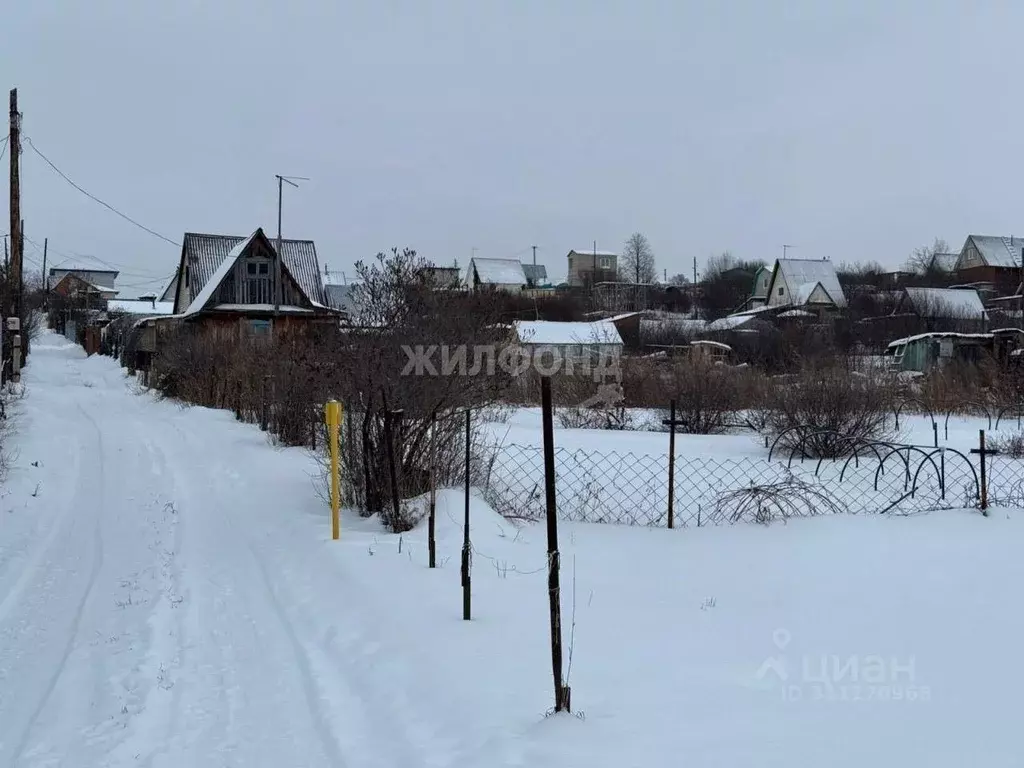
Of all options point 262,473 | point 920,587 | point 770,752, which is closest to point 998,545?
point 920,587

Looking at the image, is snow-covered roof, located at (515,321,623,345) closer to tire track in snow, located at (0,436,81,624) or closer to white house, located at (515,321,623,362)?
white house, located at (515,321,623,362)

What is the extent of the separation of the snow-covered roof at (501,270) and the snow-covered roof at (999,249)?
108ft

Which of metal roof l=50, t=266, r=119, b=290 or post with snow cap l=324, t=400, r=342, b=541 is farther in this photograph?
metal roof l=50, t=266, r=119, b=290

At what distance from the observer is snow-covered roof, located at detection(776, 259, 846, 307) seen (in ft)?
167

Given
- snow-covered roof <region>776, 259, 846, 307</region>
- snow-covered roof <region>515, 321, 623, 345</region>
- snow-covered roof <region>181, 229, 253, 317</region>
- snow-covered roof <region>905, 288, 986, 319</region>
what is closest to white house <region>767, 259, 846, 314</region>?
snow-covered roof <region>776, 259, 846, 307</region>

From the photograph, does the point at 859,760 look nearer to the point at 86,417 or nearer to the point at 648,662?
the point at 648,662

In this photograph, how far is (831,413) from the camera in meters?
10.1

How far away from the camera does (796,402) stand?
10.4 metres

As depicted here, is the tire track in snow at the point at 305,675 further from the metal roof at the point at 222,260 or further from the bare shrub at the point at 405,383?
the metal roof at the point at 222,260

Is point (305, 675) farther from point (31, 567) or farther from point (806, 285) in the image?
point (806, 285)

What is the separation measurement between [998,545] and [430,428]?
4.22 meters

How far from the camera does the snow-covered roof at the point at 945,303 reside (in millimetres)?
42188

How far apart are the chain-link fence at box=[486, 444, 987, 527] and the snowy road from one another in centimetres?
219

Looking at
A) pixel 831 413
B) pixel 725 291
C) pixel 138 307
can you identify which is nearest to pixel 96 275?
pixel 138 307
